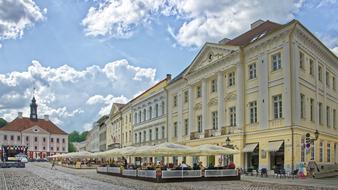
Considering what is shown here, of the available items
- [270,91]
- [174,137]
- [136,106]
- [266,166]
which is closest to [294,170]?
[266,166]

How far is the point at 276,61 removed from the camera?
36469 mm

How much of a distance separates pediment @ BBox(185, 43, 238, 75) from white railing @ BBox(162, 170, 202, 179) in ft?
48.8

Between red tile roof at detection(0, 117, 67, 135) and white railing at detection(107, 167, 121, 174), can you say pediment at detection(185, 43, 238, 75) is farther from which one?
red tile roof at detection(0, 117, 67, 135)

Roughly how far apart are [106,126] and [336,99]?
6365 centimetres

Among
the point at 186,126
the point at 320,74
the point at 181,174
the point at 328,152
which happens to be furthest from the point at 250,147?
the point at 186,126

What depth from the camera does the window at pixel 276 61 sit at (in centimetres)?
3606

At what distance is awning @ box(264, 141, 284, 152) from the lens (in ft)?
114

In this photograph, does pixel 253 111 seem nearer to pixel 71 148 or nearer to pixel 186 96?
pixel 186 96

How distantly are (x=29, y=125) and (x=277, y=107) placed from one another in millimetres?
125372

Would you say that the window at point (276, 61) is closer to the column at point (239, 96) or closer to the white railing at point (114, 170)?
Answer: the column at point (239, 96)

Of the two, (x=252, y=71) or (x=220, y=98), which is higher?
(x=252, y=71)

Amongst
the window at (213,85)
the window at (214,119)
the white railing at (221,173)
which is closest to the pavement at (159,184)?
the white railing at (221,173)

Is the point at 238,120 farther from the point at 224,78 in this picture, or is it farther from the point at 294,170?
the point at 294,170

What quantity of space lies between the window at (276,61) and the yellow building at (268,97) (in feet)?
0.25
